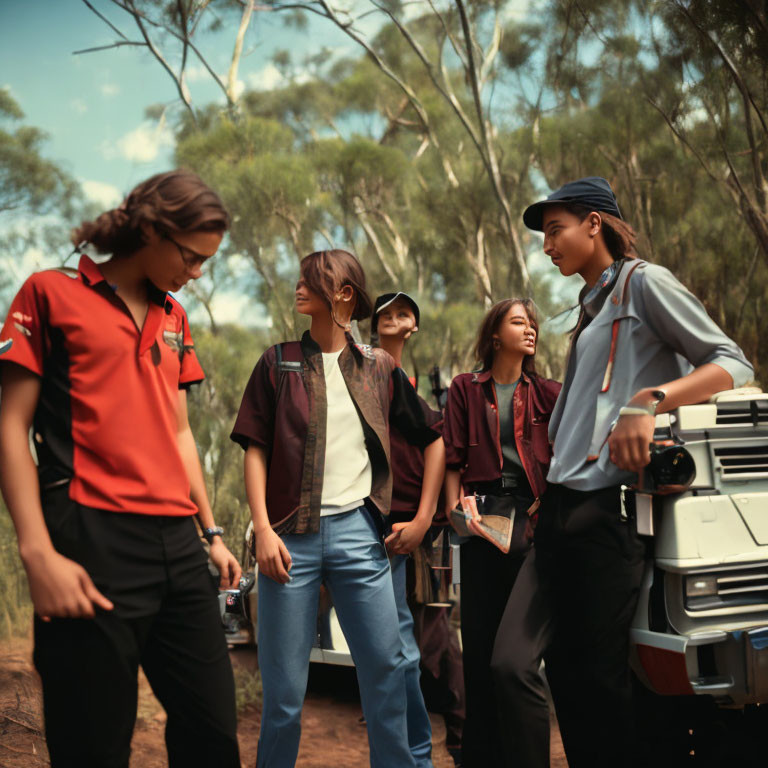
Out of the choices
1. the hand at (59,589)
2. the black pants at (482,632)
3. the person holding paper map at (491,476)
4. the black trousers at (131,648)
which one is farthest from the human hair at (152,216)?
the black pants at (482,632)

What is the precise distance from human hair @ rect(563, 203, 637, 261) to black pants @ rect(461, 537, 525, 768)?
133 cm

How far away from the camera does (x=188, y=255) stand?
2193 mm

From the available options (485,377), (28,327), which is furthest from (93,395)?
(485,377)

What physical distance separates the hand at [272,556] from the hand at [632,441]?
3.76 ft

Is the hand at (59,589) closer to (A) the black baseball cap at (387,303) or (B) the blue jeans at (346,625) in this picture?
(B) the blue jeans at (346,625)

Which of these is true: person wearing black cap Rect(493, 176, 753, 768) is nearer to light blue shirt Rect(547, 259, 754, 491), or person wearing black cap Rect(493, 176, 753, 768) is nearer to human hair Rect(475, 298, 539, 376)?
light blue shirt Rect(547, 259, 754, 491)

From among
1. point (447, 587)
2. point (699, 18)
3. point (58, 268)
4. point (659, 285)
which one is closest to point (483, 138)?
point (699, 18)

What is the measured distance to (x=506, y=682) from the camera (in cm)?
283

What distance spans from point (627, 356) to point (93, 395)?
64.4 inches

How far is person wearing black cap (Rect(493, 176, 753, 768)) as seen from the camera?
2676mm

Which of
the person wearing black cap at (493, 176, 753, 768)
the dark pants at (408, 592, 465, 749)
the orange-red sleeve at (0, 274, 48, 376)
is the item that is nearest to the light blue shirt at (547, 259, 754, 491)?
the person wearing black cap at (493, 176, 753, 768)

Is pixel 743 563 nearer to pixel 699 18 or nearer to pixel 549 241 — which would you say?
pixel 549 241

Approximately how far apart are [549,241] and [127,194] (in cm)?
150

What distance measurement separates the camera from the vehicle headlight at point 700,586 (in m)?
2.70
